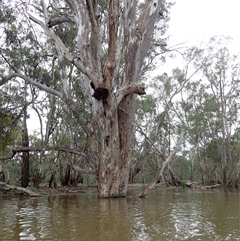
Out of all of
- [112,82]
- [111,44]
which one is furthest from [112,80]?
[111,44]

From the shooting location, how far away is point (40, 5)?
40.8 ft

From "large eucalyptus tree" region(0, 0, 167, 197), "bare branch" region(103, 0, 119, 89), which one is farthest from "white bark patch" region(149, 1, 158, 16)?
"bare branch" region(103, 0, 119, 89)

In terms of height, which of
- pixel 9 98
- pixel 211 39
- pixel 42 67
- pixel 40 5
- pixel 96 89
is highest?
pixel 211 39

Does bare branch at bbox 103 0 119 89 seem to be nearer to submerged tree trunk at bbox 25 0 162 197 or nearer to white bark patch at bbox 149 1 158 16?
submerged tree trunk at bbox 25 0 162 197

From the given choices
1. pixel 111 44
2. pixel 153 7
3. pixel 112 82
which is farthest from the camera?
pixel 153 7

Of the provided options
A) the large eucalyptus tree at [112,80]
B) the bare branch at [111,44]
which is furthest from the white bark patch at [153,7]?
the bare branch at [111,44]

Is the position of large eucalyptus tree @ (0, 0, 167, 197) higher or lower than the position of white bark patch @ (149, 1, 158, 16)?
lower

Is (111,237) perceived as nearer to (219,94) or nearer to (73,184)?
(73,184)

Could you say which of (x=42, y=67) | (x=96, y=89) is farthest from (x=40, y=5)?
(x=96, y=89)

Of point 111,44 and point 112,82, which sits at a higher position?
point 111,44

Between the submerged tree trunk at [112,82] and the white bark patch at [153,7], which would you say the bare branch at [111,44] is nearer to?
the submerged tree trunk at [112,82]

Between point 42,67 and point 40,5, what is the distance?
247 cm

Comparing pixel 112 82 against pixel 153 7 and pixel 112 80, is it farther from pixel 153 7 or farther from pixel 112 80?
pixel 153 7

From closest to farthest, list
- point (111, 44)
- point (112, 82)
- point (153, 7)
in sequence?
point (111, 44) < point (112, 82) < point (153, 7)
